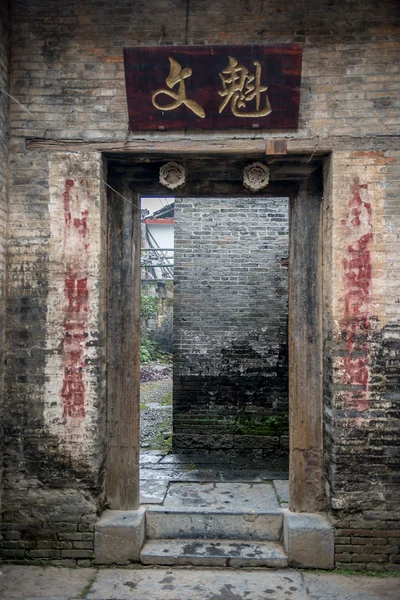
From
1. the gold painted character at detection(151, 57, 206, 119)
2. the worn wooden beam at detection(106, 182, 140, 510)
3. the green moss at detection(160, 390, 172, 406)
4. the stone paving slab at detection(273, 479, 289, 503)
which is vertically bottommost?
the green moss at detection(160, 390, 172, 406)

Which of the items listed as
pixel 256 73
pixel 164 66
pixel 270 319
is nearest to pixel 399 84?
pixel 256 73

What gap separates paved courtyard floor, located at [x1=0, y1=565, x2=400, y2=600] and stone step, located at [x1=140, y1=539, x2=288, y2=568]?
0.06 meters

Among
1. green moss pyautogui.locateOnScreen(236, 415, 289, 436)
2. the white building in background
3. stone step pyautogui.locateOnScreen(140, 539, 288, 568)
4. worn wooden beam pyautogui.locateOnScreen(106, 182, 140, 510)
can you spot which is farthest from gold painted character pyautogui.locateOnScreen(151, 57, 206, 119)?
the white building in background

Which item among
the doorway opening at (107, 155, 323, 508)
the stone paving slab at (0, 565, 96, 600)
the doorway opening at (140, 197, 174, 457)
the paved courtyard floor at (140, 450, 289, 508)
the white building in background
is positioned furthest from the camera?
the white building in background

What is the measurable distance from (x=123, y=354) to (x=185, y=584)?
193cm

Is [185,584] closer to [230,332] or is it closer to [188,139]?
[188,139]

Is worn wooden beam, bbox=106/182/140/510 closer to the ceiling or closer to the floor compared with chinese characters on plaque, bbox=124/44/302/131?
closer to the floor

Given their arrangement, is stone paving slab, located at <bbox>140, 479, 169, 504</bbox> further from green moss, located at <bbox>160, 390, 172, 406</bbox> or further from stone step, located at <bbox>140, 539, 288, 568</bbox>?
green moss, located at <bbox>160, 390, 172, 406</bbox>

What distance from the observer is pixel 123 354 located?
4.55 m

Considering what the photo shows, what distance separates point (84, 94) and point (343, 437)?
11.7 ft

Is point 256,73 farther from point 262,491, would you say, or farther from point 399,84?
point 262,491

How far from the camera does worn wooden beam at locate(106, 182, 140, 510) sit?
4480 millimetres

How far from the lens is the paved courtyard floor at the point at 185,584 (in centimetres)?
371

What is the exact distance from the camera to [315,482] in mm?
4414
